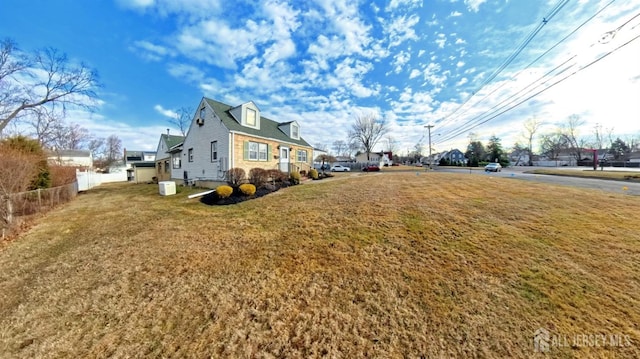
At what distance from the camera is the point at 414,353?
227cm

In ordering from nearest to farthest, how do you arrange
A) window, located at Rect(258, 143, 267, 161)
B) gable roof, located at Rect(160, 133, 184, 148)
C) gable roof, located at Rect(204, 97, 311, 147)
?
gable roof, located at Rect(204, 97, 311, 147) → window, located at Rect(258, 143, 267, 161) → gable roof, located at Rect(160, 133, 184, 148)

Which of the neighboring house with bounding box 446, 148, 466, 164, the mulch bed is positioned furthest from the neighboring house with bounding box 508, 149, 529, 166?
the mulch bed

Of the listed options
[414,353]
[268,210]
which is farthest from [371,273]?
[268,210]

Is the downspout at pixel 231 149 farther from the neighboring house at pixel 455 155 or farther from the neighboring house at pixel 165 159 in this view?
the neighboring house at pixel 455 155

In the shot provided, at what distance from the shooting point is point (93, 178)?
73.2 ft

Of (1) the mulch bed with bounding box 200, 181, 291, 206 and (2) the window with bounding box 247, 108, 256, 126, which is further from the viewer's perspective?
(2) the window with bounding box 247, 108, 256, 126

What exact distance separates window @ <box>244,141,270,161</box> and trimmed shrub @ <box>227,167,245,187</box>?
1.68m

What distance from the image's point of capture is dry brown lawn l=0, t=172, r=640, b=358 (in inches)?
95.3

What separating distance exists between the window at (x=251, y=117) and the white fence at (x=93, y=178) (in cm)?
1485

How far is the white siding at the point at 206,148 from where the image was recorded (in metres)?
13.5

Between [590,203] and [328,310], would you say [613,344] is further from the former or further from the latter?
[590,203]

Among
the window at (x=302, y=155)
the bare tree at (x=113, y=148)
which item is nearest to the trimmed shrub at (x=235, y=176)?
the window at (x=302, y=155)

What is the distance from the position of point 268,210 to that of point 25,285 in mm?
5146

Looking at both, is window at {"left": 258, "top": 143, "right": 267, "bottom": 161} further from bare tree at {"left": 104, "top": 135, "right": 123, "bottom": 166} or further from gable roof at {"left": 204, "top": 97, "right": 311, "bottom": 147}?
bare tree at {"left": 104, "top": 135, "right": 123, "bottom": 166}
